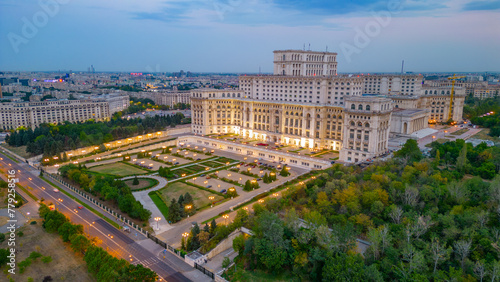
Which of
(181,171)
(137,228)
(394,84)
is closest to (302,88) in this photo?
(394,84)

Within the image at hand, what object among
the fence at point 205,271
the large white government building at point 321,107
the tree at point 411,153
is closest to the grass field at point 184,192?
the fence at point 205,271

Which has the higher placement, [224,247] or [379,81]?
[379,81]

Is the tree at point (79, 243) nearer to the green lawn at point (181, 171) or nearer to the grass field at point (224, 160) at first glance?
the green lawn at point (181, 171)

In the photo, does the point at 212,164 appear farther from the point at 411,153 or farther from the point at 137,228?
the point at 411,153

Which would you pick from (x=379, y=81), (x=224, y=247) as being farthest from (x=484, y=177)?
(x=379, y=81)

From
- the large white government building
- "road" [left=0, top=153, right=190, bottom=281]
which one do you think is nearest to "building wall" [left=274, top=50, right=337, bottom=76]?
the large white government building

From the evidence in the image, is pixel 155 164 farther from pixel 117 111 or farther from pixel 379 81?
pixel 117 111
